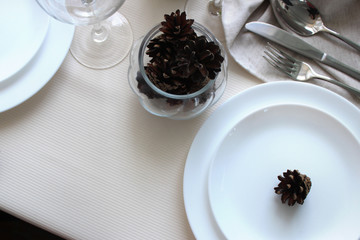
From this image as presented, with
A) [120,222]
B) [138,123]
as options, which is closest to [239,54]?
[138,123]

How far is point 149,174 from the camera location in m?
0.51

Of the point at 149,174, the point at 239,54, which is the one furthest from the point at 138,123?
the point at 239,54

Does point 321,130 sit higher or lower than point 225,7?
lower

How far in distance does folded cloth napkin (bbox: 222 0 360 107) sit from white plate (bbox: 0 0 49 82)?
26 cm

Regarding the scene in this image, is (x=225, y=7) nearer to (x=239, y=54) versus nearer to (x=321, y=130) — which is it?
(x=239, y=54)

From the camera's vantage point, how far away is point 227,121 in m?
0.51

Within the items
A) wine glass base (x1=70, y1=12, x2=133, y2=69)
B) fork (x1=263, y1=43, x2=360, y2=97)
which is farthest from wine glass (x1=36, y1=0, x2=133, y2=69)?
fork (x1=263, y1=43, x2=360, y2=97)

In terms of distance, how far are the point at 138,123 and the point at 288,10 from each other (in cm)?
27

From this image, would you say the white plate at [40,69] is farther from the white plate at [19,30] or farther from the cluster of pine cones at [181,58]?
the cluster of pine cones at [181,58]

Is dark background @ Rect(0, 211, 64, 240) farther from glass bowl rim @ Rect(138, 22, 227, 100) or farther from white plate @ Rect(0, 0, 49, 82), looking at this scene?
glass bowl rim @ Rect(138, 22, 227, 100)

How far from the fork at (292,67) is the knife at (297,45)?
13 mm

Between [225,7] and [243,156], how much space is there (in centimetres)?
22

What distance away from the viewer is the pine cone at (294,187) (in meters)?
0.47

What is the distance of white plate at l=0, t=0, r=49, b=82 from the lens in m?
0.51
